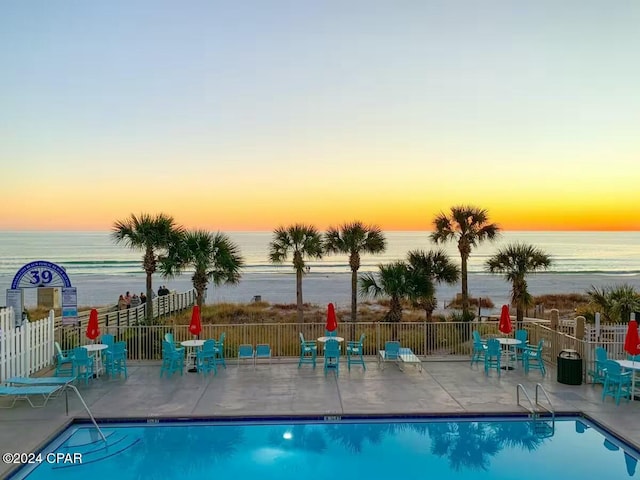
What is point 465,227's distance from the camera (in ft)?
63.9

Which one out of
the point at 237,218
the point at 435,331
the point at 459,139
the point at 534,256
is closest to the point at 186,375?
the point at 435,331

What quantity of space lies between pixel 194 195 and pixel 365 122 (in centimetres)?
3006

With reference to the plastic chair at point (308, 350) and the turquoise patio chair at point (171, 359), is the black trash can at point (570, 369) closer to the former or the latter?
the plastic chair at point (308, 350)

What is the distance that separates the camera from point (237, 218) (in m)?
47.9

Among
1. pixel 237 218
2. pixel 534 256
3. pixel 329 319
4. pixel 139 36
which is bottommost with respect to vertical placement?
pixel 329 319

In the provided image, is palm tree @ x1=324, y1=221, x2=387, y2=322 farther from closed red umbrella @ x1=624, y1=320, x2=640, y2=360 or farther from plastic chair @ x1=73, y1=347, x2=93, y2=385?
closed red umbrella @ x1=624, y1=320, x2=640, y2=360

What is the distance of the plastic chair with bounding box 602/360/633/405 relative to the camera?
9578 mm

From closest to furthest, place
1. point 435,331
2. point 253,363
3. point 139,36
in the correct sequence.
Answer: point 253,363 < point 435,331 < point 139,36

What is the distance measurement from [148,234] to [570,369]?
13663mm

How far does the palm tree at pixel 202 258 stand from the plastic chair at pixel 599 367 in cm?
1119

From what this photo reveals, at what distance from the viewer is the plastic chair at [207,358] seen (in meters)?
12.2

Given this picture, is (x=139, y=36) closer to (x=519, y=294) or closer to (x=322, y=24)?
(x=322, y=24)

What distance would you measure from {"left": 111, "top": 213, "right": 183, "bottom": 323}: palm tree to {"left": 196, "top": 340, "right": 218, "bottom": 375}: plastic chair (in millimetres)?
5364

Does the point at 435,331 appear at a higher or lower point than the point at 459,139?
lower
